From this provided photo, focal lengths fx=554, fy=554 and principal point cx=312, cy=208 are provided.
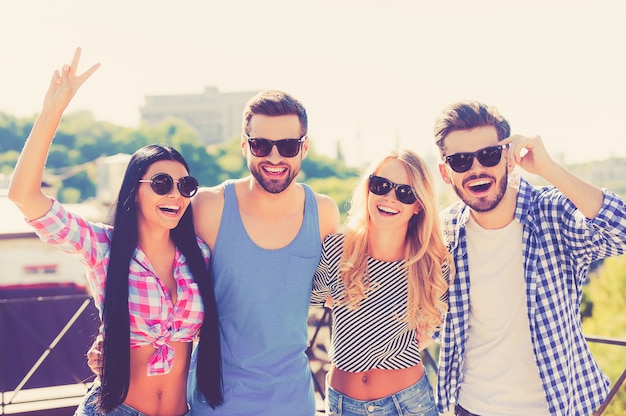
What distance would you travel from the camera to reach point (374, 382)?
9.89ft

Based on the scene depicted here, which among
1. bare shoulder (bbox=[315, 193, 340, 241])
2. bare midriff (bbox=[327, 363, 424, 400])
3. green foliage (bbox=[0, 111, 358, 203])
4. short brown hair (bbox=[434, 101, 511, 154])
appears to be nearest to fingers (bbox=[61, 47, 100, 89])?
bare shoulder (bbox=[315, 193, 340, 241])

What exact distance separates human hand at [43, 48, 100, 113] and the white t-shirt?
2.26m

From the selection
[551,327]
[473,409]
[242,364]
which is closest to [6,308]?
[242,364]

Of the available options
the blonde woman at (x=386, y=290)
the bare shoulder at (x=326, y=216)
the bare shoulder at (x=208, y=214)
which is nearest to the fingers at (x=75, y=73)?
the bare shoulder at (x=208, y=214)

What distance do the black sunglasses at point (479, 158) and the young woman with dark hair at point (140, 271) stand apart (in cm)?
145

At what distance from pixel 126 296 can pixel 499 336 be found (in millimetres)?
1986

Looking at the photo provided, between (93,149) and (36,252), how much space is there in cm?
6565

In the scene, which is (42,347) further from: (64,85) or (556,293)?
(556,293)

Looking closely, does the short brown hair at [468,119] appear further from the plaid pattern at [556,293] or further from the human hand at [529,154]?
the plaid pattern at [556,293]

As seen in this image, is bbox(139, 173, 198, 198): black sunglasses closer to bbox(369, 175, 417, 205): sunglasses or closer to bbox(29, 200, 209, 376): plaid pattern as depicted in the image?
bbox(29, 200, 209, 376): plaid pattern

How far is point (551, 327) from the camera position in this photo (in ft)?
9.39

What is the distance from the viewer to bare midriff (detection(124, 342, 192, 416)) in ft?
9.04

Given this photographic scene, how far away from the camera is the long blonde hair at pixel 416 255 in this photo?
3123 mm

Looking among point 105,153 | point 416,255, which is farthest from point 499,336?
point 105,153
